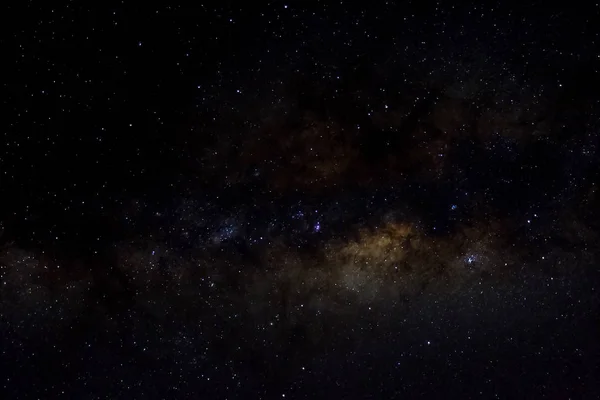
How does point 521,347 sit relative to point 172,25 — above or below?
below

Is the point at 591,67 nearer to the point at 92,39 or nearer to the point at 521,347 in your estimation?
the point at 521,347

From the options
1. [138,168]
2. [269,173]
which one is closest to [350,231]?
[269,173]

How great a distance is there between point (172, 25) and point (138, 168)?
1531mm

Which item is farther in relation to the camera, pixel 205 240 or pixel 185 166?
pixel 205 240

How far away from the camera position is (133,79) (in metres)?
4.62

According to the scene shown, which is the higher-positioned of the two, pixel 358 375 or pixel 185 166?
pixel 185 166

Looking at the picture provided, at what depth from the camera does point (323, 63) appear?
478 centimetres

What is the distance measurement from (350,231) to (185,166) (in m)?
2.03

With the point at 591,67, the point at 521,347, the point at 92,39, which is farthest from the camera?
the point at 521,347

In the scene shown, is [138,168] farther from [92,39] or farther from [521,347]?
[521,347]

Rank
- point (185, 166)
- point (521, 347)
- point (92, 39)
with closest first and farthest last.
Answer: point (92, 39), point (185, 166), point (521, 347)

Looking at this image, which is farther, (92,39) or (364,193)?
(364,193)

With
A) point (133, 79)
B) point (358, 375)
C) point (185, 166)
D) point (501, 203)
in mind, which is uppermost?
point (133, 79)

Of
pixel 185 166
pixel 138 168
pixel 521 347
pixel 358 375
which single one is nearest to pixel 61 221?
pixel 138 168
